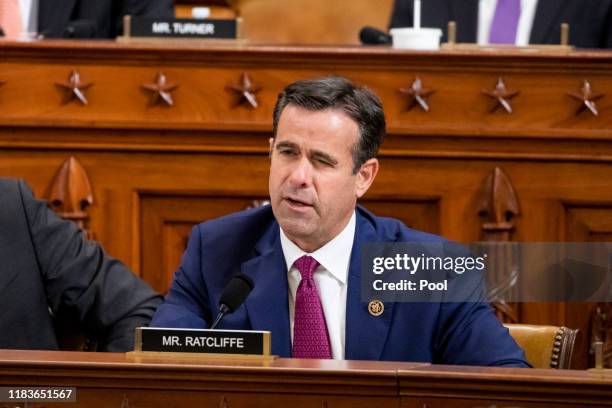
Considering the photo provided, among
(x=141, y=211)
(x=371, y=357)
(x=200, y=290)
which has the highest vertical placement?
(x=141, y=211)

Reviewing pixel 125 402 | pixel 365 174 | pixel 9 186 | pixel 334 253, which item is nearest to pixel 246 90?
pixel 9 186

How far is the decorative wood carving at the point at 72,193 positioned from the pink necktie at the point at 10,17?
1.34m

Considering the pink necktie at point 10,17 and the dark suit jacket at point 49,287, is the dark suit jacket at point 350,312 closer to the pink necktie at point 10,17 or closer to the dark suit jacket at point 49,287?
the dark suit jacket at point 49,287

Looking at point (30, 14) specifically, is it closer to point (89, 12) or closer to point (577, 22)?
point (89, 12)

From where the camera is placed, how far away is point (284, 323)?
8.13 feet

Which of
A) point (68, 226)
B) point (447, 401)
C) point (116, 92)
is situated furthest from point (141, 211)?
point (447, 401)

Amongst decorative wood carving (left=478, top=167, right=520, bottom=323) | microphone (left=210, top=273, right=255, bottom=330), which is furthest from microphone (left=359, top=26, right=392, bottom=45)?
microphone (left=210, top=273, right=255, bottom=330)

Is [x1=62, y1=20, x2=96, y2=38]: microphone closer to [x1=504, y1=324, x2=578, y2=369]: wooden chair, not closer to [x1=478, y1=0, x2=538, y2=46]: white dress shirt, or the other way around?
[x1=478, y1=0, x2=538, y2=46]: white dress shirt

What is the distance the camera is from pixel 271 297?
249 centimetres

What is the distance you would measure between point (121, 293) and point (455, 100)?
3.81 feet

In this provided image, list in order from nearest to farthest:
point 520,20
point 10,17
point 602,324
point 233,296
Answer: point 233,296 → point 602,324 → point 520,20 → point 10,17

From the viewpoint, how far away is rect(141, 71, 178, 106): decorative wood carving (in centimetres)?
355

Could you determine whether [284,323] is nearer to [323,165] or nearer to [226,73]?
[323,165]

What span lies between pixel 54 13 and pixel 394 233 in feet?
8.47
